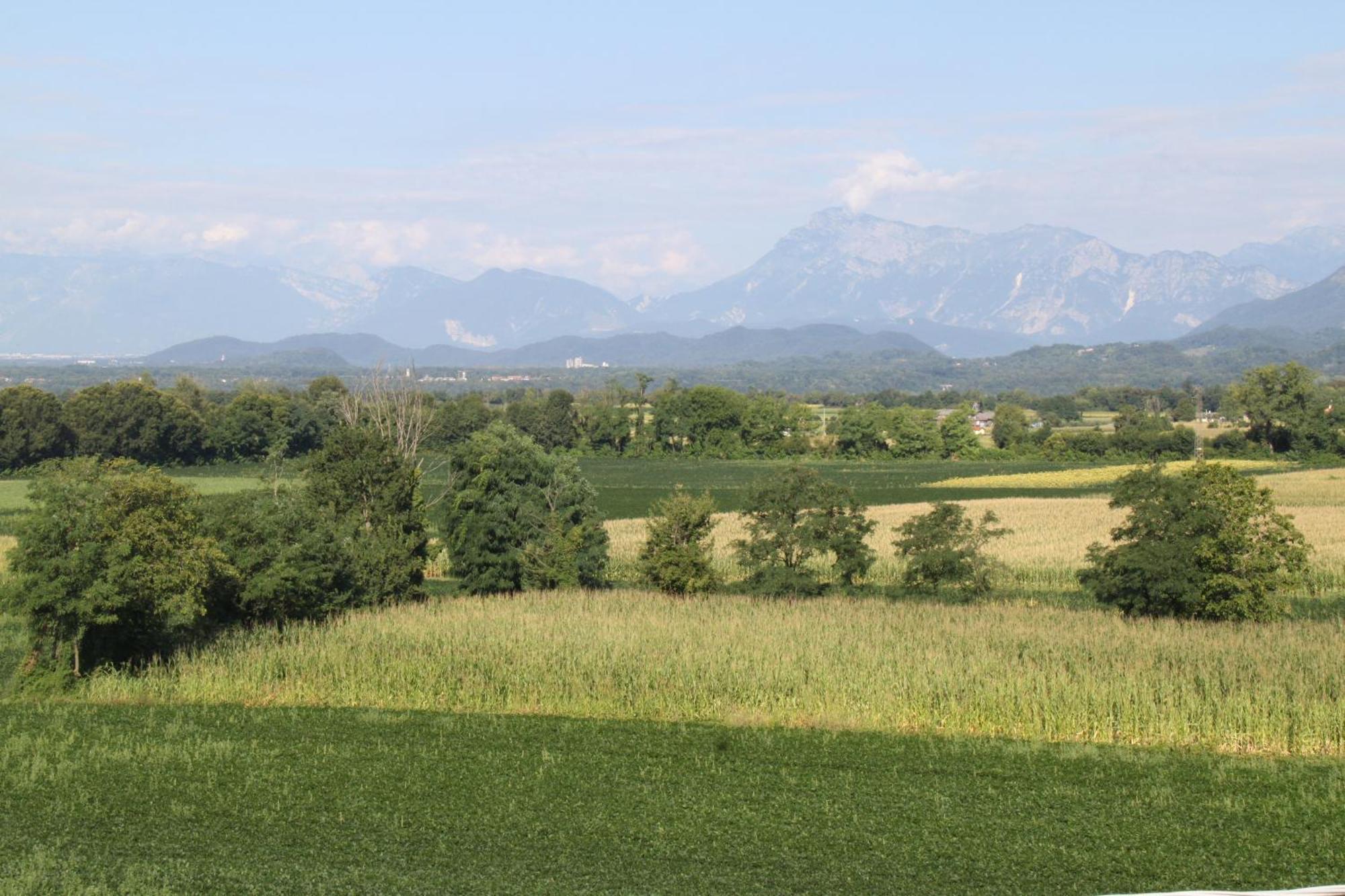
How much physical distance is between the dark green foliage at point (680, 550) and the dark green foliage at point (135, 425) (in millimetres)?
71980

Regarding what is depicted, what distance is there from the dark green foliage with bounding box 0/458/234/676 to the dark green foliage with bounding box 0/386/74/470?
75372 mm

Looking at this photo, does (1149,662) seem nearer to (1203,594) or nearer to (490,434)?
(1203,594)

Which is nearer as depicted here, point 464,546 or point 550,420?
point 464,546

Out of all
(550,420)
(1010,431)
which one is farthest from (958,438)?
(550,420)

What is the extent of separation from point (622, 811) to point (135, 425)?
97.4 m

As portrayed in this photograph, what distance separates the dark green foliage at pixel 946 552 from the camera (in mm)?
36656

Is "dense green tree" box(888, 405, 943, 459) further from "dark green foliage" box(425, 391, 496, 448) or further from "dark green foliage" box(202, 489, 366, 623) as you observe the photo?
"dark green foliage" box(202, 489, 366, 623)

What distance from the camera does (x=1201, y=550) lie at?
3238cm

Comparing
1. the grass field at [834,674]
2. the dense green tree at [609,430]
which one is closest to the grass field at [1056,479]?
the dense green tree at [609,430]

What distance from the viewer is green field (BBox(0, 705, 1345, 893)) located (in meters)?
15.4

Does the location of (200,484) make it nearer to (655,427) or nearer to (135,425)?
(135,425)

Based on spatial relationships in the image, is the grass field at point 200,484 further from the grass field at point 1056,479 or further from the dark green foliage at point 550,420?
the grass field at point 1056,479

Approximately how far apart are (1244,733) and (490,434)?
27.8 metres

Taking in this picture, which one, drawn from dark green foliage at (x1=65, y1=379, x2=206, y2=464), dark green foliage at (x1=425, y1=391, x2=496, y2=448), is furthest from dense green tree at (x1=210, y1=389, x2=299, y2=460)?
dark green foliage at (x1=425, y1=391, x2=496, y2=448)
